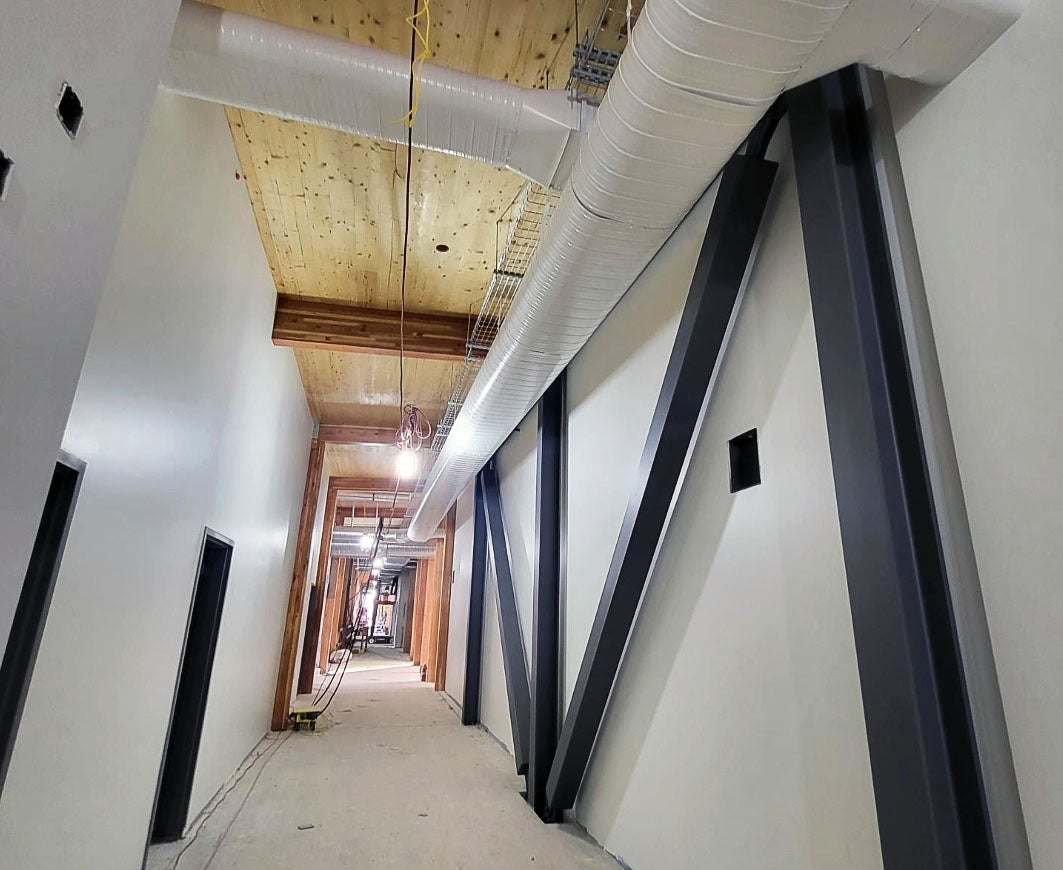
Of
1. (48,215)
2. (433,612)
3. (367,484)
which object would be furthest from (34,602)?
(433,612)

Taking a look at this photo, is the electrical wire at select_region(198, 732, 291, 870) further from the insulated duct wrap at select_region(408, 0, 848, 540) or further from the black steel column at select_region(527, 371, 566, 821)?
the insulated duct wrap at select_region(408, 0, 848, 540)

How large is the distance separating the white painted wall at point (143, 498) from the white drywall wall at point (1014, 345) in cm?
172

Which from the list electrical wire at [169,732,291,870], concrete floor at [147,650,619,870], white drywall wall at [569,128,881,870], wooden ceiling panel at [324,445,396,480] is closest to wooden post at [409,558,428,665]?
wooden ceiling panel at [324,445,396,480]

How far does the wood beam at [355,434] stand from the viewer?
6.44 metres

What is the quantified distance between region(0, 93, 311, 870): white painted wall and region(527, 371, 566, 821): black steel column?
5.93 feet

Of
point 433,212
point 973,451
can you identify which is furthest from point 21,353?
point 433,212

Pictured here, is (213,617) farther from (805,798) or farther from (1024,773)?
(1024,773)

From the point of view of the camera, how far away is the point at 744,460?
1.90 meters

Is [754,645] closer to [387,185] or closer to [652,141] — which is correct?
[652,141]

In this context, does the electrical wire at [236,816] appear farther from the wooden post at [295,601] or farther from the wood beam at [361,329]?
the wood beam at [361,329]

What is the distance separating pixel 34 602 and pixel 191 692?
1.86 m

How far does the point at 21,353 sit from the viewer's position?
0.83 metres

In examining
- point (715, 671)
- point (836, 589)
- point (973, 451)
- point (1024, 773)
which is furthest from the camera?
point (715, 671)

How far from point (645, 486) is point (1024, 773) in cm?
128
